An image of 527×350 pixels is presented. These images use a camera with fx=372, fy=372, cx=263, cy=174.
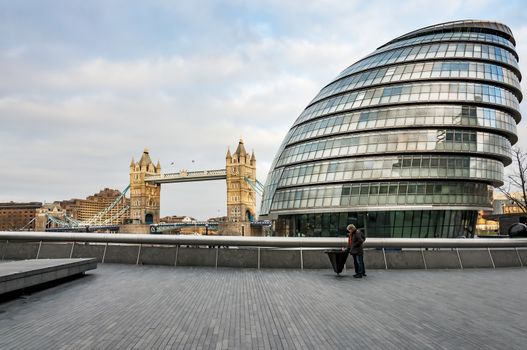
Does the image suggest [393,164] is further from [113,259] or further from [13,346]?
[13,346]

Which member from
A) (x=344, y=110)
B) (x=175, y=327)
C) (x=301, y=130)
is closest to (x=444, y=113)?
(x=344, y=110)

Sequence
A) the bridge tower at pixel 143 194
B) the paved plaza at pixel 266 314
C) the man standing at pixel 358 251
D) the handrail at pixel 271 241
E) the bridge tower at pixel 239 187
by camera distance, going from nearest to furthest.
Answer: the paved plaza at pixel 266 314
the man standing at pixel 358 251
the handrail at pixel 271 241
the bridge tower at pixel 239 187
the bridge tower at pixel 143 194

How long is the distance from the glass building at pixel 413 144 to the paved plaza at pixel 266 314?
109 ft

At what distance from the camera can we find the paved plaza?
5969 millimetres

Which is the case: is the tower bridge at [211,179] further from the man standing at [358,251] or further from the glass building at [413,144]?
the man standing at [358,251]

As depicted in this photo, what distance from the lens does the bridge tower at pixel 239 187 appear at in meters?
166

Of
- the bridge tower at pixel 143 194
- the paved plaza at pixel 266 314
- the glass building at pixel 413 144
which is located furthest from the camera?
the bridge tower at pixel 143 194

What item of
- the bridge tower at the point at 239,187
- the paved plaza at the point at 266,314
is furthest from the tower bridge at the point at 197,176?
the paved plaza at the point at 266,314

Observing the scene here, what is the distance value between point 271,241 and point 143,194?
596 feet

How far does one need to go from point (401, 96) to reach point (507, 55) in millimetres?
17525

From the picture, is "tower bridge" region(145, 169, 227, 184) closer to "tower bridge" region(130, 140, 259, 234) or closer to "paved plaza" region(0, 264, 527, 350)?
"tower bridge" region(130, 140, 259, 234)

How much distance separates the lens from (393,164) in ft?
146


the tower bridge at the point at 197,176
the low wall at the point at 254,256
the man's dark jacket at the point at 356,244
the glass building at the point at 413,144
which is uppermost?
the tower bridge at the point at 197,176

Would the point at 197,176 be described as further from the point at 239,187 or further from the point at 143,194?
the point at 143,194
